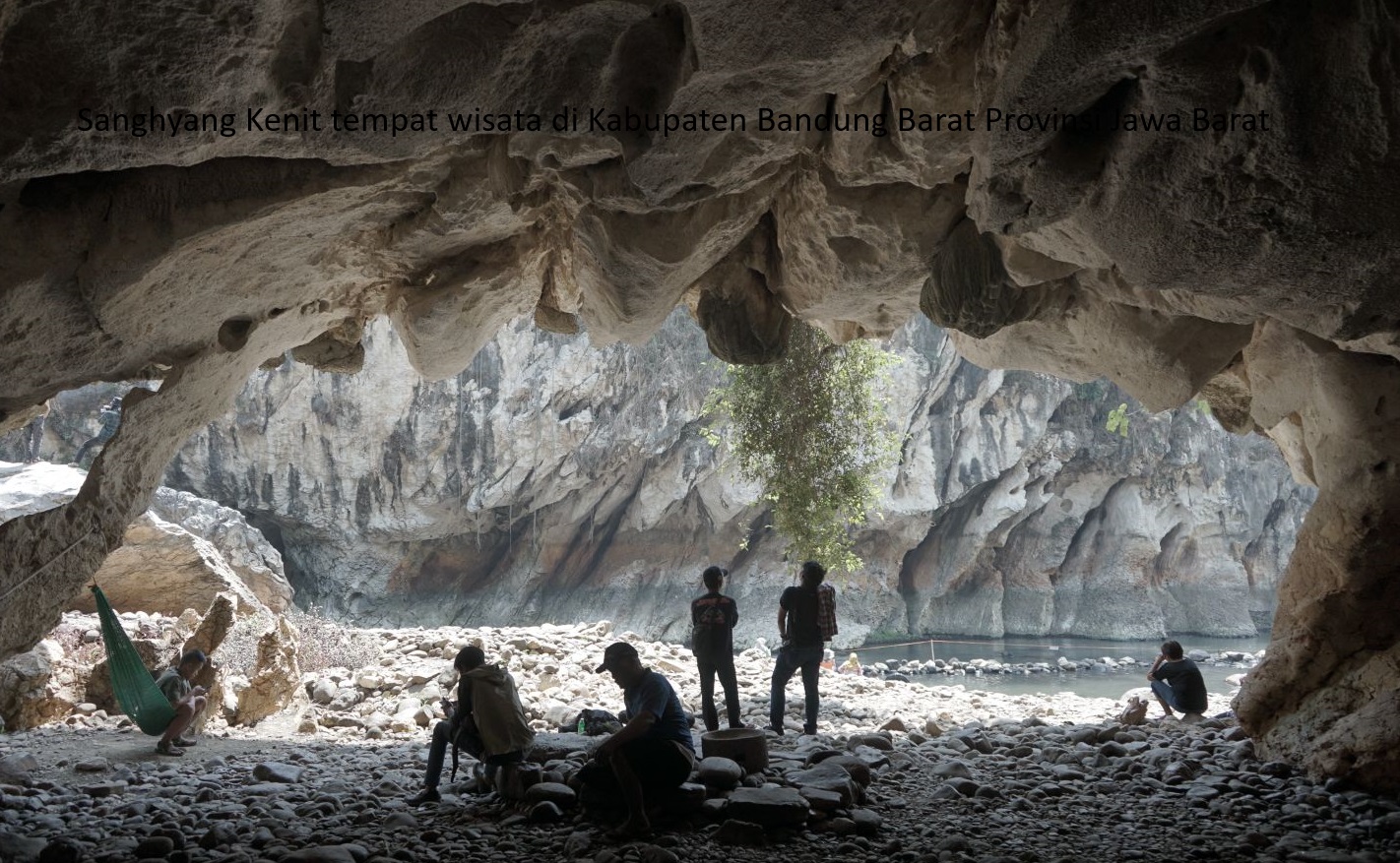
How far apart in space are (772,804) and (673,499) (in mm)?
19942

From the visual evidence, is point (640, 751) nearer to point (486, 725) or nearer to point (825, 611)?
point (486, 725)

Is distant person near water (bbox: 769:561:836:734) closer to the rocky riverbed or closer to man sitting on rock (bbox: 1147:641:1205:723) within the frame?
the rocky riverbed

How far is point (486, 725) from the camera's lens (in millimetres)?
4207

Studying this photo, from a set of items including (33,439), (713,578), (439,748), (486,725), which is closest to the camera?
(486,725)

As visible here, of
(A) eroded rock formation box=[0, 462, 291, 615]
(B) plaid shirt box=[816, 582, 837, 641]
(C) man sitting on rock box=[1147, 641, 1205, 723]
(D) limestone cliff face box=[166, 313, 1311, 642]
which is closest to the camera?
(B) plaid shirt box=[816, 582, 837, 641]

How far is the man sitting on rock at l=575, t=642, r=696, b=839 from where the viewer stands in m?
3.64

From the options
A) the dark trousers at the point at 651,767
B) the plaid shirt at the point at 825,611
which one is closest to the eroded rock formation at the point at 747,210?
the plaid shirt at the point at 825,611

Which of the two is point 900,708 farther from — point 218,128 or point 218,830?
point 218,128

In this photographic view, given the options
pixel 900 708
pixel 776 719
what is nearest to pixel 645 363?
pixel 900 708

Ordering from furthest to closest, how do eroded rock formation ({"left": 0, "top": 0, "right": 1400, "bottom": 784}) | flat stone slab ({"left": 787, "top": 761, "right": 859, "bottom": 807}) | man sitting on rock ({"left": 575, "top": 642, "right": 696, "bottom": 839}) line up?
1. flat stone slab ({"left": 787, "top": 761, "right": 859, "bottom": 807})
2. man sitting on rock ({"left": 575, "top": 642, "right": 696, "bottom": 839})
3. eroded rock formation ({"left": 0, "top": 0, "right": 1400, "bottom": 784})

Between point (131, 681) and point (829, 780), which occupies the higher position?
point (131, 681)

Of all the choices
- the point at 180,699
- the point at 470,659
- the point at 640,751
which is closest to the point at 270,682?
the point at 180,699

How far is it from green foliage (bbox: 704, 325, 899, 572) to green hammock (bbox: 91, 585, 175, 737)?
6.60 m

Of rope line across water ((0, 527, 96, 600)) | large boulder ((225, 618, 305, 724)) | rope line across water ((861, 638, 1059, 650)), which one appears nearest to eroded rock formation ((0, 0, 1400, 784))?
rope line across water ((0, 527, 96, 600))
